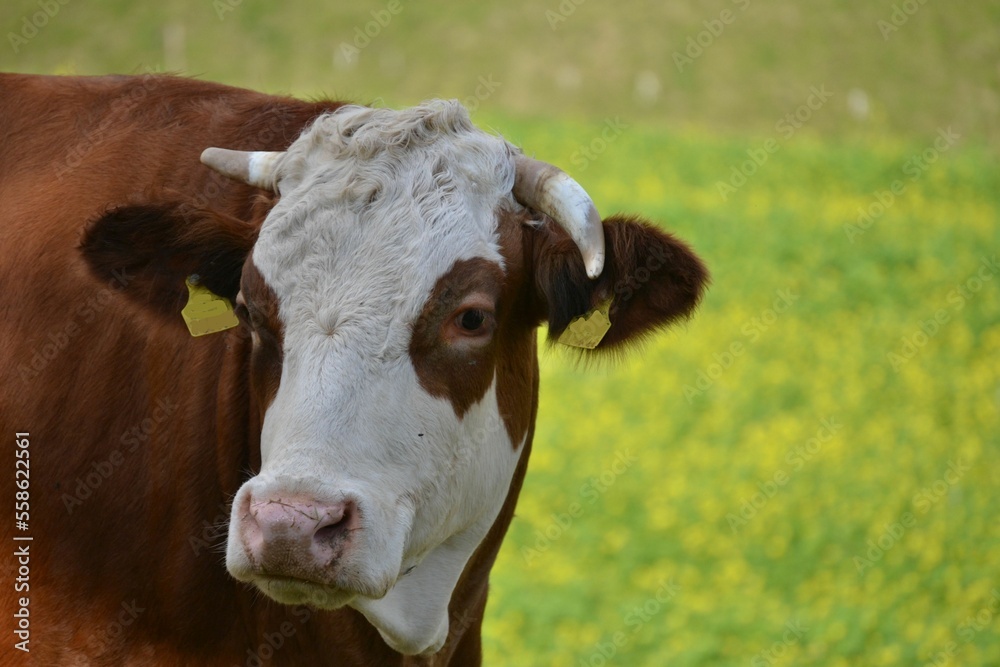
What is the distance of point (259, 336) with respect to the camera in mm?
3570

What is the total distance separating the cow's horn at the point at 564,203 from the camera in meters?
3.54

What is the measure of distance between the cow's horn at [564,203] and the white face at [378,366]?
8 centimetres

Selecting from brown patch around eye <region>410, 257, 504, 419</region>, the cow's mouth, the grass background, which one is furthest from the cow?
the grass background

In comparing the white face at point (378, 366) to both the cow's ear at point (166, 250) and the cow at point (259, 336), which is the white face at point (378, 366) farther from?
the cow's ear at point (166, 250)

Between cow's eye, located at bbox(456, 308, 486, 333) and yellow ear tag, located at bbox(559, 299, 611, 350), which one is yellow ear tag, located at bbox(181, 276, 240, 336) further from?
yellow ear tag, located at bbox(559, 299, 611, 350)

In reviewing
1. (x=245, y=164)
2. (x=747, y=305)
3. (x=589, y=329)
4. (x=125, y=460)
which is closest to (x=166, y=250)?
(x=245, y=164)

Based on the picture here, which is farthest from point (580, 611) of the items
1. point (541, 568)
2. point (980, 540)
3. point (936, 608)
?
point (980, 540)

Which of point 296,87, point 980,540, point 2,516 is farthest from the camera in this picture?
point 296,87

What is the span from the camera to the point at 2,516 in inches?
158

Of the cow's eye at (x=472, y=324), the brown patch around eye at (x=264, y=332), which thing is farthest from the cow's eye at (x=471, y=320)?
the brown patch around eye at (x=264, y=332)

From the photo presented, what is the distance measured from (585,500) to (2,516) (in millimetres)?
6936

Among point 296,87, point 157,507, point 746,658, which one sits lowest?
point 296,87

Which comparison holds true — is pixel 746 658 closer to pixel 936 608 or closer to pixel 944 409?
pixel 936 608

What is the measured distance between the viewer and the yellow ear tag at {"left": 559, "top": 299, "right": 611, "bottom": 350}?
3801 millimetres
